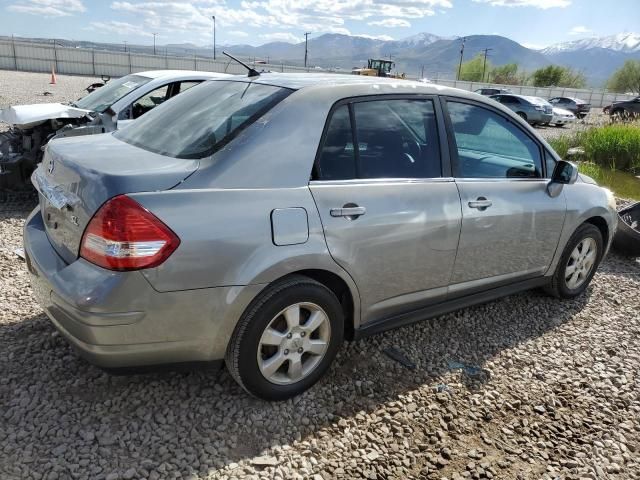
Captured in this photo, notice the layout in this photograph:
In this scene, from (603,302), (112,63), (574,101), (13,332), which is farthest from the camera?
(112,63)

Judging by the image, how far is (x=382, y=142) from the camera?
3.05 m

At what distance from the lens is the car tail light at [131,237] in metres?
2.22

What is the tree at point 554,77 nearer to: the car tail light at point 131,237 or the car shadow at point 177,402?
the car shadow at point 177,402

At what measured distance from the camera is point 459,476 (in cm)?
251

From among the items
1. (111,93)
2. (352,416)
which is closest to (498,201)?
(352,416)

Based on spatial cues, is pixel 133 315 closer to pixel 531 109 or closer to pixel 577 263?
pixel 577 263

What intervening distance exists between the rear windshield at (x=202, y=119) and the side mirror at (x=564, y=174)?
2.26 meters

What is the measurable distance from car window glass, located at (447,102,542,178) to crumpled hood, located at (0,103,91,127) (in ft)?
15.7

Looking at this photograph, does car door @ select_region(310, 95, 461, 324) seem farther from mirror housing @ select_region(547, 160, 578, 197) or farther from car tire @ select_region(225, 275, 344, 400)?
mirror housing @ select_region(547, 160, 578, 197)

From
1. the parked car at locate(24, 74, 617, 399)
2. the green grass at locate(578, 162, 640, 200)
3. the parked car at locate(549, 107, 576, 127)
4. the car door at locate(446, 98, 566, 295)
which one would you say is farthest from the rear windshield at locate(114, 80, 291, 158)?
the parked car at locate(549, 107, 576, 127)

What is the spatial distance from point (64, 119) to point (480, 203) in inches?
206

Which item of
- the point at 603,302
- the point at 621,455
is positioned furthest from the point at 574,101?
the point at 621,455

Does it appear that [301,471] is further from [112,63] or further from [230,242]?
[112,63]

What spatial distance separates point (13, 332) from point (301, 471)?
219 cm
